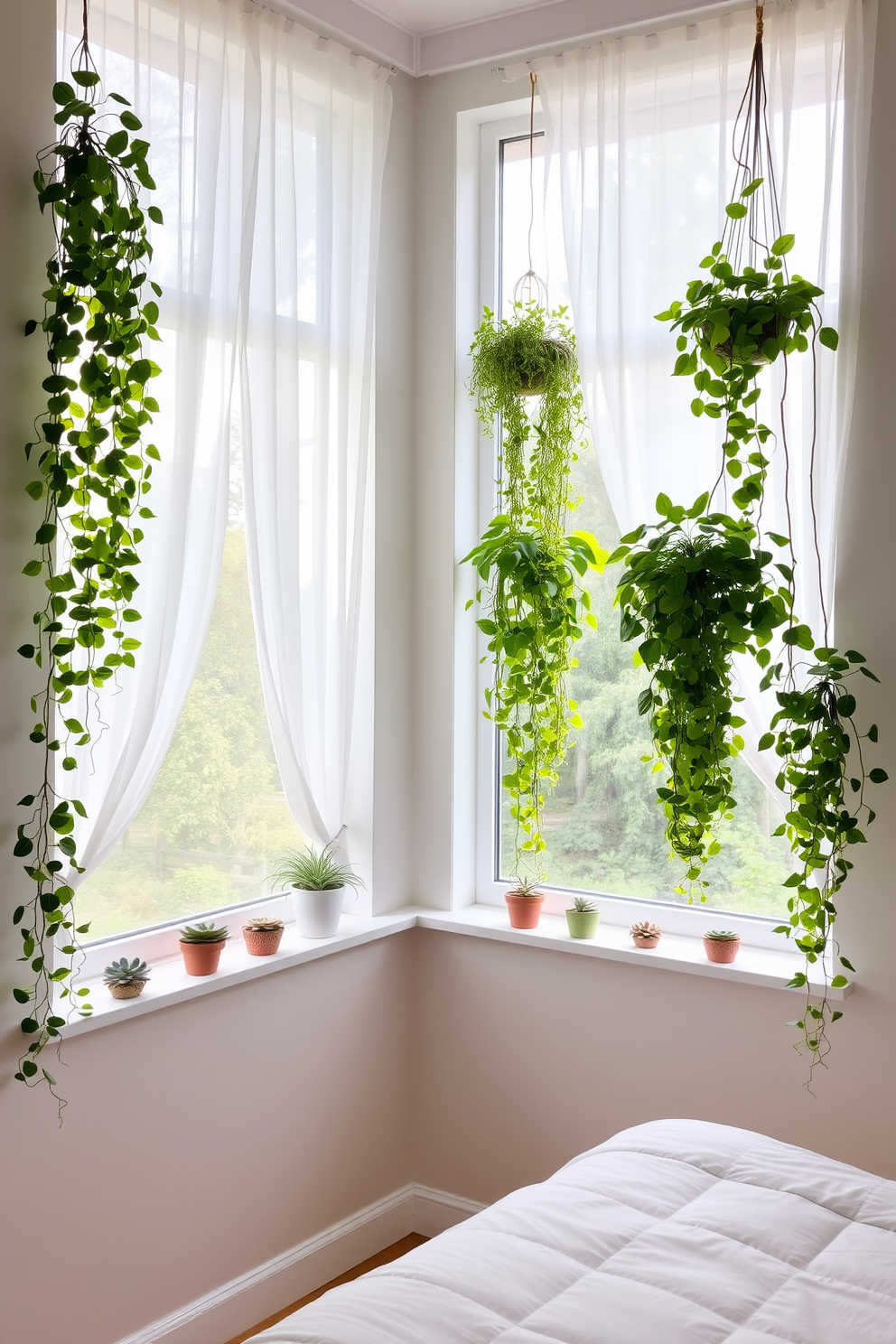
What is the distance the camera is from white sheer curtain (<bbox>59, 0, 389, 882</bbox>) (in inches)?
96.2

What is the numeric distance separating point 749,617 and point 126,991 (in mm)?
1508

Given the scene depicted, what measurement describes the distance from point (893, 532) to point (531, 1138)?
176 centimetres

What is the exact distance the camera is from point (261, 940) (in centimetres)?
273

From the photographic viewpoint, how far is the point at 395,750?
323cm

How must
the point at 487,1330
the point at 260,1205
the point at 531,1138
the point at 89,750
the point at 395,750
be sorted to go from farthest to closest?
1. the point at 395,750
2. the point at 531,1138
3. the point at 260,1205
4. the point at 89,750
5. the point at 487,1330

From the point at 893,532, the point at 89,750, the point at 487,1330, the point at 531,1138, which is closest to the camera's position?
the point at 487,1330

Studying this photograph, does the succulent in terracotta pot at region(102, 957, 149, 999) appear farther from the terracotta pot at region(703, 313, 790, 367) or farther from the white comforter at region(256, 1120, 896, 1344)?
the terracotta pot at region(703, 313, 790, 367)

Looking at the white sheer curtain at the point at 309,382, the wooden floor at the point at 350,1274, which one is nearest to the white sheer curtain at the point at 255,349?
the white sheer curtain at the point at 309,382

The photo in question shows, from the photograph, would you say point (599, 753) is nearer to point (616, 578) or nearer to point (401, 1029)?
point (616, 578)

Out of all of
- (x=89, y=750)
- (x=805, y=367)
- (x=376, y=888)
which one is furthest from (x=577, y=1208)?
(x=805, y=367)

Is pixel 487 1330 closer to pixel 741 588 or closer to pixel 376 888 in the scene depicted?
pixel 741 588

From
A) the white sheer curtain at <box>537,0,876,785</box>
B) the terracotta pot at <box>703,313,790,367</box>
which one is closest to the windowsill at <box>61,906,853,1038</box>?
the white sheer curtain at <box>537,0,876,785</box>

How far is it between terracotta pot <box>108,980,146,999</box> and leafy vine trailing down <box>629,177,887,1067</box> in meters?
1.20

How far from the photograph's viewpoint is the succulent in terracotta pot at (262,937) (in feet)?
8.96
